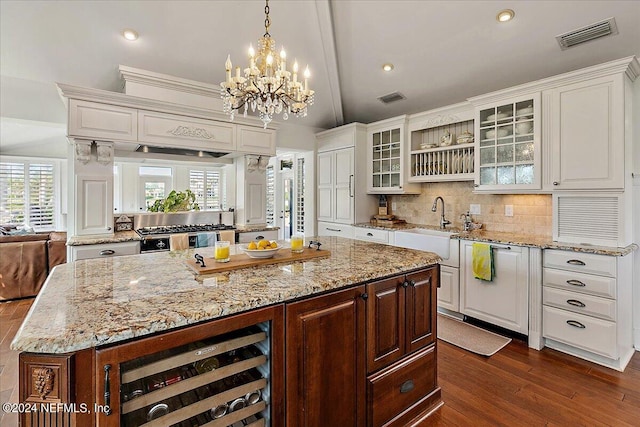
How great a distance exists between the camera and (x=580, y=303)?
2602mm

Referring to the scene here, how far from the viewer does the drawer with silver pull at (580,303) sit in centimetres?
248

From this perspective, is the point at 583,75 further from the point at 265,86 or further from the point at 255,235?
the point at 255,235

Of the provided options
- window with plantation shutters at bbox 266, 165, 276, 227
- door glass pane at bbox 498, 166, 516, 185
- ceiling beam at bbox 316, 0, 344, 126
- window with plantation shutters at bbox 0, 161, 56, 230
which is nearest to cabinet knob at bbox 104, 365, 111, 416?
ceiling beam at bbox 316, 0, 344, 126

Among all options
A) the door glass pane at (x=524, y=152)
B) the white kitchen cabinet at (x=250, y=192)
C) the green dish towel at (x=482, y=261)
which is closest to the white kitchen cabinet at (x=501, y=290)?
the green dish towel at (x=482, y=261)

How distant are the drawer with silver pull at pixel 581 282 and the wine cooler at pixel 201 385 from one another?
270 centimetres

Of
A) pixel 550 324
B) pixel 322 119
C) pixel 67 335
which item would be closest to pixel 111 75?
pixel 322 119

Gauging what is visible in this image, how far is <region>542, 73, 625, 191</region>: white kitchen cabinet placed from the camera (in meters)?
2.55

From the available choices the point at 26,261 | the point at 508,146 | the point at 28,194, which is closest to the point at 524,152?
the point at 508,146

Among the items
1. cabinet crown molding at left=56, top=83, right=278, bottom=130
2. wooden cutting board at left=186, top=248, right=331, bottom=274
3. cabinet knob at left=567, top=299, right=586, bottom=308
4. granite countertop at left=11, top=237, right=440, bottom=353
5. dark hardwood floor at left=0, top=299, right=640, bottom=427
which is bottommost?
dark hardwood floor at left=0, top=299, right=640, bottom=427

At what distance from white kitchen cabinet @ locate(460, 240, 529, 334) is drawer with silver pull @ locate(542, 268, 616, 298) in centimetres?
18

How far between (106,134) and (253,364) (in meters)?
3.17

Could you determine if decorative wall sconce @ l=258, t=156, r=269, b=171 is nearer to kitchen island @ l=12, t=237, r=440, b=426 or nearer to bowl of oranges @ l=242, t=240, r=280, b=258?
kitchen island @ l=12, t=237, r=440, b=426

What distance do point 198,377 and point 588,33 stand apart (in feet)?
12.8

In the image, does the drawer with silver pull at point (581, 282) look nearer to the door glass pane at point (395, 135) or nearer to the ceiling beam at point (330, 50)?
the door glass pane at point (395, 135)
